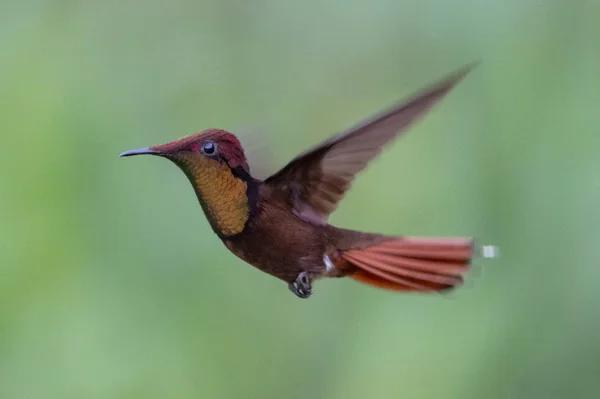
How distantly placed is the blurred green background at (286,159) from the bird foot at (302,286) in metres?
0.84

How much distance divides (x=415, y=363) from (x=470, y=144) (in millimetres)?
586

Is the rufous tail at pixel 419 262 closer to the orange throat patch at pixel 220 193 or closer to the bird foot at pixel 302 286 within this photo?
Answer: the bird foot at pixel 302 286

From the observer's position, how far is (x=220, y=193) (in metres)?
0.80

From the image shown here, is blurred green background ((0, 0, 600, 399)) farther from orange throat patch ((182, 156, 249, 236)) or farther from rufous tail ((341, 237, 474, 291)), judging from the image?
orange throat patch ((182, 156, 249, 236))

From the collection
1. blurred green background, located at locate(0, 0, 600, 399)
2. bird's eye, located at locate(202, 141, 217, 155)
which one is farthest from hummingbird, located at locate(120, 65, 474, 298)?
blurred green background, located at locate(0, 0, 600, 399)

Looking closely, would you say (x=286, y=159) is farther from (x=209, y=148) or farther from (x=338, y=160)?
(x=209, y=148)

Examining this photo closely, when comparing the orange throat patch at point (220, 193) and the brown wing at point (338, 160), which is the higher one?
the brown wing at point (338, 160)

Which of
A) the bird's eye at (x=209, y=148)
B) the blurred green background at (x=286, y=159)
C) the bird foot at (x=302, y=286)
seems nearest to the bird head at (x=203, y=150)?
the bird's eye at (x=209, y=148)

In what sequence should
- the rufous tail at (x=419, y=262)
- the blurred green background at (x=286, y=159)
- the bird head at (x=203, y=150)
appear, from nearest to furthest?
the bird head at (x=203, y=150) < the rufous tail at (x=419, y=262) < the blurred green background at (x=286, y=159)

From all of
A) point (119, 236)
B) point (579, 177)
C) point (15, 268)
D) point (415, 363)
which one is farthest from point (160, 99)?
point (579, 177)

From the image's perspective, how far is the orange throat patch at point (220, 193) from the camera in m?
→ 0.76

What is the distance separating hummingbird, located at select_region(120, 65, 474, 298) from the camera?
777 millimetres

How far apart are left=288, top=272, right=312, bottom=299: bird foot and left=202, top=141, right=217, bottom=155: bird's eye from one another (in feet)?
0.87

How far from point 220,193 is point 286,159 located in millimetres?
981
